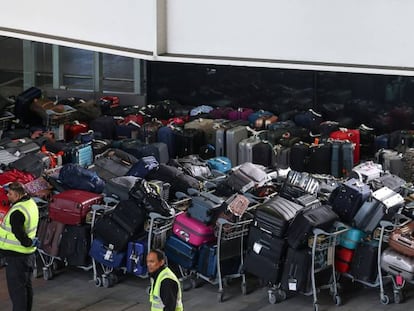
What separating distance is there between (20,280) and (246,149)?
252 inches

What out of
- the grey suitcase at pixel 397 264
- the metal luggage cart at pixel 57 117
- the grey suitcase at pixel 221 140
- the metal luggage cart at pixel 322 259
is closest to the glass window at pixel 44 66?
the metal luggage cart at pixel 57 117

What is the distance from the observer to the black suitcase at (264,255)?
29.8 feet

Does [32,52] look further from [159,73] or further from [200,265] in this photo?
[200,265]

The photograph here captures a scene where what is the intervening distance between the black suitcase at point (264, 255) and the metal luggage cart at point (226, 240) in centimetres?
22

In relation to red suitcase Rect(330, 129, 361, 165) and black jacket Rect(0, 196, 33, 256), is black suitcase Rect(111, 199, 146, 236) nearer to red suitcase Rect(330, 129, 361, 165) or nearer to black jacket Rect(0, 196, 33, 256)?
black jacket Rect(0, 196, 33, 256)

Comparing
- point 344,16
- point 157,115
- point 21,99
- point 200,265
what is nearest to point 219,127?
point 157,115

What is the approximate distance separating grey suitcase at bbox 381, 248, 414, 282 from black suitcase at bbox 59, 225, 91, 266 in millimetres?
3194

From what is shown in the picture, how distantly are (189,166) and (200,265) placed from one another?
79.4 inches

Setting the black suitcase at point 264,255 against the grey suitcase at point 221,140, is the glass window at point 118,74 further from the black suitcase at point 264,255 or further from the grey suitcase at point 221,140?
the black suitcase at point 264,255

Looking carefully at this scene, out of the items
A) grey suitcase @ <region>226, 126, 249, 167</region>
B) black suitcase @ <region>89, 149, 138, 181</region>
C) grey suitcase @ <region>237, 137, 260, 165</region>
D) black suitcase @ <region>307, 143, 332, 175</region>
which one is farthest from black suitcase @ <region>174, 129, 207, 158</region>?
black suitcase @ <region>89, 149, 138, 181</region>

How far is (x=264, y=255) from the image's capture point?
9.18m

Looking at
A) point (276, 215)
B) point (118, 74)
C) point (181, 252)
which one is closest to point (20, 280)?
point (181, 252)

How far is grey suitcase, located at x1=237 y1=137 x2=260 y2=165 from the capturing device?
14.2 metres

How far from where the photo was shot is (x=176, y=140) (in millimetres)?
14703
